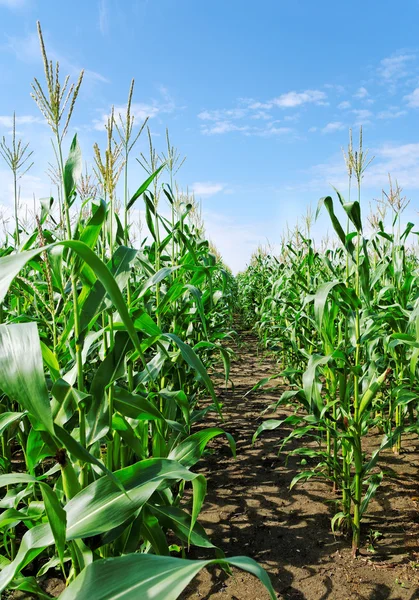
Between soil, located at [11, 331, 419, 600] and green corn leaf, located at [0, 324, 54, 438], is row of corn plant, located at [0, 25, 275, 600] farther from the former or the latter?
soil, located at [11, 331, 419, 600]

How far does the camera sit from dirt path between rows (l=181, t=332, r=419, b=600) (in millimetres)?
1877

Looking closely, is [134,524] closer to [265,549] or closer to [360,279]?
[265,549]

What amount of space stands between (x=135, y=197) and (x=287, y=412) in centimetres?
319

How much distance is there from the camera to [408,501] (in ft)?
8.23

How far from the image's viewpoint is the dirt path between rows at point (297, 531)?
6.16 feet

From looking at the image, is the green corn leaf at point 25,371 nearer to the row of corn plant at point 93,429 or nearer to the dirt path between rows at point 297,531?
the row of corn plant at point 93,429

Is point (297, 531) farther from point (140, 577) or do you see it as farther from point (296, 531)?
point (140, 577)

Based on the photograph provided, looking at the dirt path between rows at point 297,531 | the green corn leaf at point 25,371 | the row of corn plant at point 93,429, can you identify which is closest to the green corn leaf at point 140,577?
the row of corn plant at point 93,429

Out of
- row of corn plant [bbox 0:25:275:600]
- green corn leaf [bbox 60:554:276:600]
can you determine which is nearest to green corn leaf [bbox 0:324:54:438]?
row of corn plant [bbox 0:25:275:600]

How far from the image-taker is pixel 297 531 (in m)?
2.28

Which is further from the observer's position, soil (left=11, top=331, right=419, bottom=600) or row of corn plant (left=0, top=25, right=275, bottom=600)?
soil (left=11, top=331, right=419, bottom=600)

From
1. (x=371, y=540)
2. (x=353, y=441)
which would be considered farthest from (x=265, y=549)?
(x=353, y=441)

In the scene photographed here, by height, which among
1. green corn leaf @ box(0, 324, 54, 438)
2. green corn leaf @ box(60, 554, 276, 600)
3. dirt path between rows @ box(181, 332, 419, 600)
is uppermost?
green corn leaf @ box(0, 324, 54, 438)

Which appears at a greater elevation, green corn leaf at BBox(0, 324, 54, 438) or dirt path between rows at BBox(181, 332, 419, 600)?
green corn leaf at BBox(0, 324, 54, 438)
